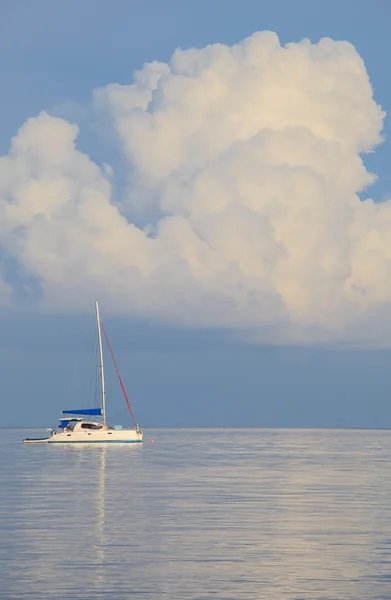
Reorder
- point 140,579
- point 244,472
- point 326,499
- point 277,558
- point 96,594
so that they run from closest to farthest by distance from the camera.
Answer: point 96,594 < point 140,579 < point 277,558 < point 326,499 < point 244,472

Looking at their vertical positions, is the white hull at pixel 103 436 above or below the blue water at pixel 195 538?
above

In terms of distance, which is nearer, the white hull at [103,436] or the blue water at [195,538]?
the blue water at [195,538]

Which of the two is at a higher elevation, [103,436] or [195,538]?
[103,436]

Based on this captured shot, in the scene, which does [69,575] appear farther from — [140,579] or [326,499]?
[326,499]

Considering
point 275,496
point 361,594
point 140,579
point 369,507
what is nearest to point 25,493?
point 275,496

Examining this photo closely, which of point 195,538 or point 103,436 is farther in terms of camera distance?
point 103,436

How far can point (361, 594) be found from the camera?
40594 millimetres

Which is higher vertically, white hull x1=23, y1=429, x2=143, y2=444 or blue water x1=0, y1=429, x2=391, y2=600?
white hull x1=23, y1=429, x2=143, y2=444

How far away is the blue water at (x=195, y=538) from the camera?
41969 millimetres

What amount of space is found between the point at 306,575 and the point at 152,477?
62.2 metres

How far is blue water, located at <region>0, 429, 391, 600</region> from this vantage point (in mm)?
41969

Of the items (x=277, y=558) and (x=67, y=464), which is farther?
(x=67, y=464)

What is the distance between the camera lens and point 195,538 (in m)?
55.7

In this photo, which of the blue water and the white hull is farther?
the white hull
